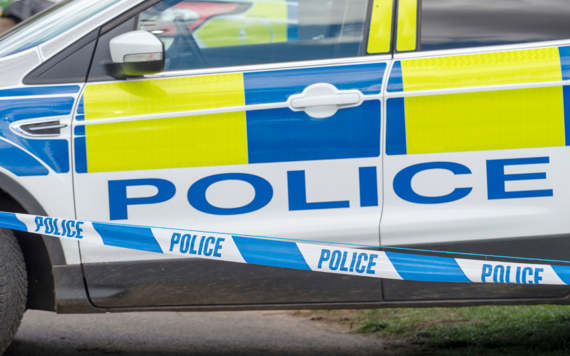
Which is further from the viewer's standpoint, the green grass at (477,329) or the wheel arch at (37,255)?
the green grass at (477,329)

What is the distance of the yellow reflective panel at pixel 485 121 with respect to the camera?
6.93ft

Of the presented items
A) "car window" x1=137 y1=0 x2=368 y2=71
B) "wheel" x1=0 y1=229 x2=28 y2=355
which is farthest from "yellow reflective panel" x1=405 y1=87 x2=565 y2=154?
"wheel" x1=0 y1=229 x2=28 y2=355

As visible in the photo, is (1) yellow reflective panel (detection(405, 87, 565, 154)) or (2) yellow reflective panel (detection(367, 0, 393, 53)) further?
(2) yellow reflective panel (detection(367, 0, 393, 53))

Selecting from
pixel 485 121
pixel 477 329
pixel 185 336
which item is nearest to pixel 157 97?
pixel 485 121

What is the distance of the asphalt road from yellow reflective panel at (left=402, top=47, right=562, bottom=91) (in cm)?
151

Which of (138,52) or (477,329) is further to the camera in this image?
(477,329)

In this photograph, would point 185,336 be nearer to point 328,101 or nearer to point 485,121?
point 328,101

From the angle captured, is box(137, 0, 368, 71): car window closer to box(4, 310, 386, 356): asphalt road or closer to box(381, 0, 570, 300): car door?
box(381, 0, 570, 300): car door

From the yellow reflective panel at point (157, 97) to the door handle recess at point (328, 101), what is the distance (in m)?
0.20

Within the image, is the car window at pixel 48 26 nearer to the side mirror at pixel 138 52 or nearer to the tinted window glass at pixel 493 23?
the side mirror at pixel 138 52

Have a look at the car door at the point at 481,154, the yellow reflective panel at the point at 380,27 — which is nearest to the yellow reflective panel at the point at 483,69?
the car door at the point at 481,154

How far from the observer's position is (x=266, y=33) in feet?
7.77

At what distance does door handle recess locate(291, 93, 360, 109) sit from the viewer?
214 centimetres

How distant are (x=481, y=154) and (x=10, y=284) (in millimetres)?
1745
